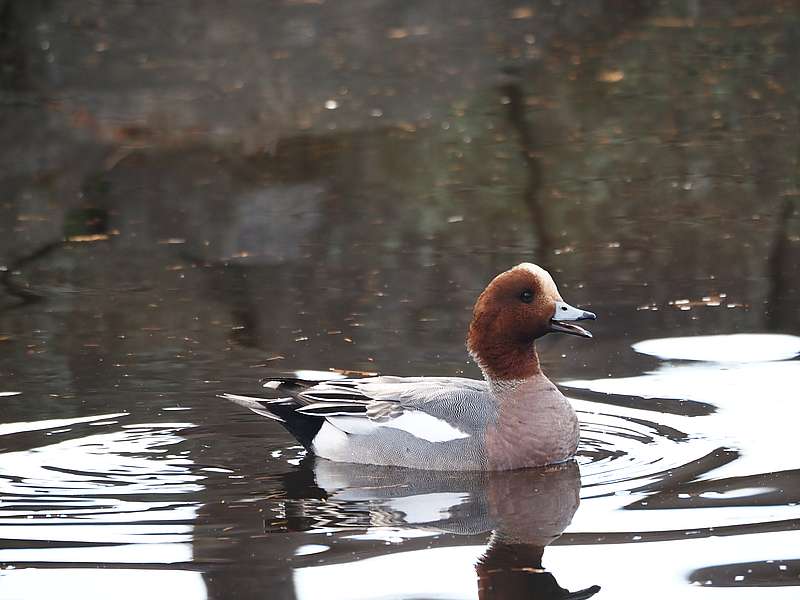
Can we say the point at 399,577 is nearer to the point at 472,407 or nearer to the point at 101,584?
the point at 101,584

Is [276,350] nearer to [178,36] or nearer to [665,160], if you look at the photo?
[665,160]

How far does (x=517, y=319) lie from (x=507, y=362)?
23cm

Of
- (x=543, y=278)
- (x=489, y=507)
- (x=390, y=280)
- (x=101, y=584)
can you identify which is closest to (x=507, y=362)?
(x=543, y=278)

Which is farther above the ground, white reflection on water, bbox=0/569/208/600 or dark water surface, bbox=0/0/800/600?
dark water surface, bbox=0/0/800/600

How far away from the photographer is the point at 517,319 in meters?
7.62

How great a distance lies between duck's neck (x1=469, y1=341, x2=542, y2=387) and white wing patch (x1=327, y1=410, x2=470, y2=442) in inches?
16.9

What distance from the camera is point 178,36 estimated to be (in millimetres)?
21547

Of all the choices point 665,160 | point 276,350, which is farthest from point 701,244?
point 276,350

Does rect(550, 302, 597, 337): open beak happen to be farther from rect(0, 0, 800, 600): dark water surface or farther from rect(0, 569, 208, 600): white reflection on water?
rect(0, 569, 208, 600): white reflection on water

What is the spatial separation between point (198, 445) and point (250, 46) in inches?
543

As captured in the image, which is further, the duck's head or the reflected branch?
the reflected branch

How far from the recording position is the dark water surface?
6.19 m

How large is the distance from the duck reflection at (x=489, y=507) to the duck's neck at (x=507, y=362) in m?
0.54

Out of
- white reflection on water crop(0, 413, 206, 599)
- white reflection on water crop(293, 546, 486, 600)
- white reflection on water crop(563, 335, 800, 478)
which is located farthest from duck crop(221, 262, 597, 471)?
white reflection on water crop(293, 546, 486, 600)
